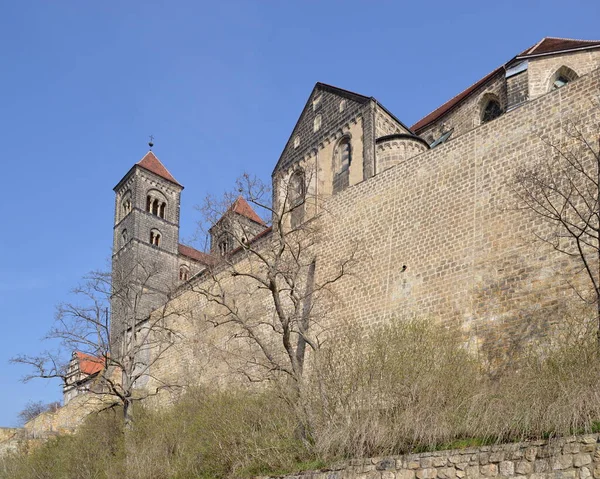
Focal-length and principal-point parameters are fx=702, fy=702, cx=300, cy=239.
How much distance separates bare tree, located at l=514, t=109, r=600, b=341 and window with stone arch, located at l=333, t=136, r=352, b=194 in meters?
8.33

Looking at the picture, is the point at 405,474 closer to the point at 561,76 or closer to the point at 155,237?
the point at 561,76

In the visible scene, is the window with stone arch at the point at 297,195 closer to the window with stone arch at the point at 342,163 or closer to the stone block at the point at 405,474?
the window with stone arch at the point at 342,163

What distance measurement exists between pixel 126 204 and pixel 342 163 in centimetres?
3173

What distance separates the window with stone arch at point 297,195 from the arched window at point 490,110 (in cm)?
714

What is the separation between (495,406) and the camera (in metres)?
10.2

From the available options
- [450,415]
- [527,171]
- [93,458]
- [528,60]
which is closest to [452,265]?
[527,171]

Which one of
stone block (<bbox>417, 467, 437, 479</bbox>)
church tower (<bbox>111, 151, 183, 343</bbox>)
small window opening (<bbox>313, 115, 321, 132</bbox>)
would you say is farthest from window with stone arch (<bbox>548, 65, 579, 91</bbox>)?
church tower (<bbox>111, 151, 183, 343</bbox>)

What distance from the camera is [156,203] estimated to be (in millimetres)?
52938

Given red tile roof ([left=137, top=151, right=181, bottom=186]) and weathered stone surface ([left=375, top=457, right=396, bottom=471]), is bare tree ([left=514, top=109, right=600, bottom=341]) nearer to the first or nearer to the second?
weathered stone surface ([left=375, top=457, right=396, bottom=471])

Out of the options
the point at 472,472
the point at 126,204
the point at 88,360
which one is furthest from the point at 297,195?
the point at 126,204

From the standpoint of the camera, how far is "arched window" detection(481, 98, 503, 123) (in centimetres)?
2569

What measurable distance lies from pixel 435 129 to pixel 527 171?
12.8m

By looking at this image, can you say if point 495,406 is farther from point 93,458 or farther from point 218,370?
point 218,370

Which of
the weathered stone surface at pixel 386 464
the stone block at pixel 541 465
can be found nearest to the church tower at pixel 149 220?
the weathered stone surface at pixel 386 464
